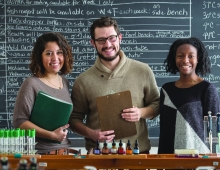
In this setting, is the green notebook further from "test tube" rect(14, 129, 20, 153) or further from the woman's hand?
"test tube" rect(14, 129, 20, 153)

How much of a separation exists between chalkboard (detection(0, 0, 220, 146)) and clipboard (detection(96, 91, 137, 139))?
150 centimetres

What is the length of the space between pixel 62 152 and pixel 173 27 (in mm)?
2113

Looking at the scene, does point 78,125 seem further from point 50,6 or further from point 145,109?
point 50,6

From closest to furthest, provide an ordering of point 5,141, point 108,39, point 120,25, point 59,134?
point 5,141, point 59,134, point 108,39, point 120,25

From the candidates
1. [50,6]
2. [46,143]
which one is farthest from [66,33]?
[46,143]

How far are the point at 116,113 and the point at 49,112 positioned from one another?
17.5 inches

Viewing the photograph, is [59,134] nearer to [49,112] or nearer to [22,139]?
[49,112]

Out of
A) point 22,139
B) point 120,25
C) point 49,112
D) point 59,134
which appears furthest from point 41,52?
point 120,25

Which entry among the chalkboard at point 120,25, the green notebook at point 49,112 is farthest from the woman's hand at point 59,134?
the chalkboard at point 120,25

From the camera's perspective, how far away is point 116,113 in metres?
3.00

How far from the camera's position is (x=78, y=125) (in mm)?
3197

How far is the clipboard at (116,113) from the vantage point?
9.67 ft

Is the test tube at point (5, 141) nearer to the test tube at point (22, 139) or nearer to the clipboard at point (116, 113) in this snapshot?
the test tube at point (22, 139)

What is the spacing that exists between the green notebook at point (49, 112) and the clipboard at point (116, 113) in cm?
23
